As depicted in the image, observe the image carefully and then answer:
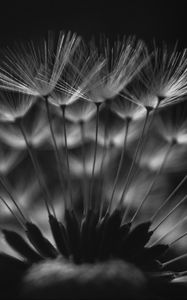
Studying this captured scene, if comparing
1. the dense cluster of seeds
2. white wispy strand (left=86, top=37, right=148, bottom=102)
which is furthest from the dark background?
white wispy strand (left=86, top=37, right=148, bottom=102)

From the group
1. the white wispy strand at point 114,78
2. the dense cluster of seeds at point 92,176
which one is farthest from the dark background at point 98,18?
the white wispy strand at point 114,78

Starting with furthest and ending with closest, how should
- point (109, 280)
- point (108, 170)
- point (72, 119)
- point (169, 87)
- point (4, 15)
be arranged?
point (4, 15) → point (108, 170) → point (72, 119) → point (169, 87) → point (109, 280)

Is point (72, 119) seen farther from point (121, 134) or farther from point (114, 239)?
point (114, 239)

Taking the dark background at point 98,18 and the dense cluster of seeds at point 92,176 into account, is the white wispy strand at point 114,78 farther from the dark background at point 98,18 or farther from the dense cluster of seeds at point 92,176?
the dark background at point 98,18

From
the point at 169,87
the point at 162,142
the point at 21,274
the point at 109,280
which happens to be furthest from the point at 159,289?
the point at 162,142

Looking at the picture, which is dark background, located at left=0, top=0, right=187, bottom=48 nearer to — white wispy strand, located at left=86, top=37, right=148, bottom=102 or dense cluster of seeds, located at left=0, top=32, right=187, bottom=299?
dense cluster of seeds, located at left=0, top=32, right=187, bottom=299

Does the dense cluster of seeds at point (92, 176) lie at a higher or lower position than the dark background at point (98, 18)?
lower
